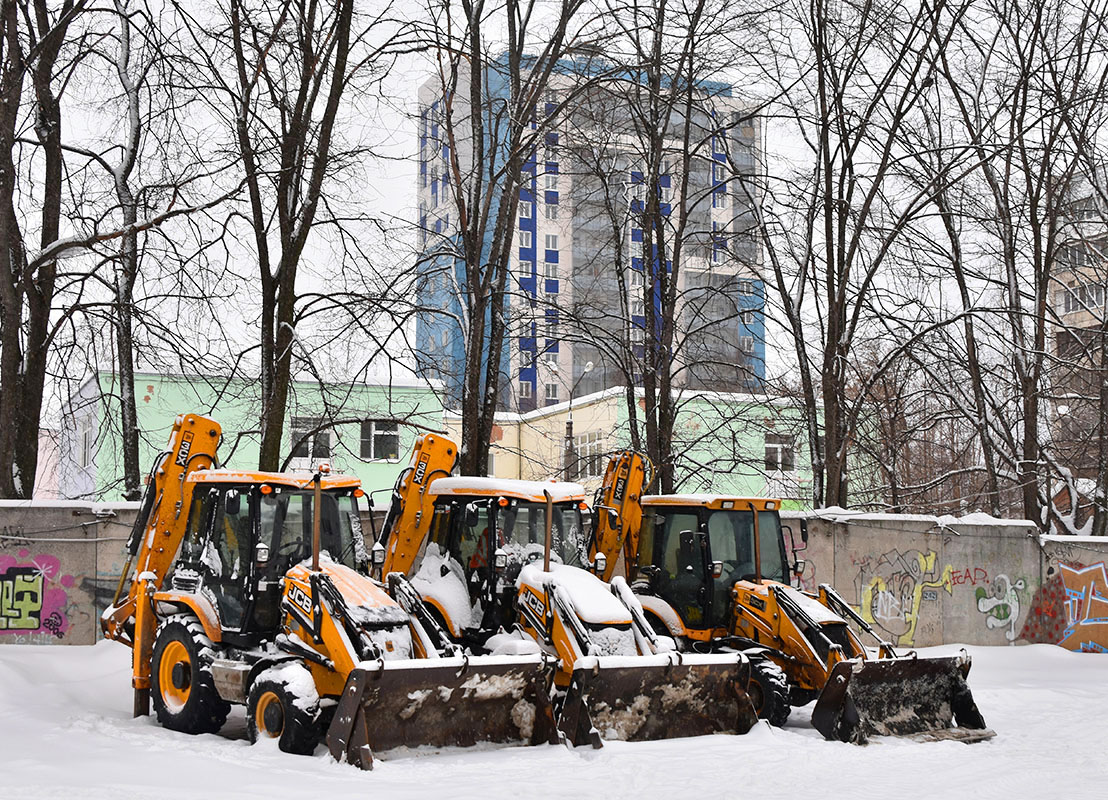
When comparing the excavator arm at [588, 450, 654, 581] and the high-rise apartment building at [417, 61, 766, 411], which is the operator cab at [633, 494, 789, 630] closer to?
the excavator arm at [588, 450, 654, 581]

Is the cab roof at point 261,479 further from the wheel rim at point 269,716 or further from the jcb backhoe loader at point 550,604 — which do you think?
the wheel rim at point 269,716

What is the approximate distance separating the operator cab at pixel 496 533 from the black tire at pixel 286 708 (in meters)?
2.65

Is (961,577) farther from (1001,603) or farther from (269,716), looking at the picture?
(269,716)

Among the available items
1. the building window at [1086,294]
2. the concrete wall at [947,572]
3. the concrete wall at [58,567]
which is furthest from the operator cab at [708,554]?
the building window at [1086,294]

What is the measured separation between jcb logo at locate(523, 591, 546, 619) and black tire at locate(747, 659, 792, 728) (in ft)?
7.66

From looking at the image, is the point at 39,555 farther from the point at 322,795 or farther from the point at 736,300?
the point at 736,300

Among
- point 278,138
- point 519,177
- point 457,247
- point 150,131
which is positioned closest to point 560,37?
point 519,177

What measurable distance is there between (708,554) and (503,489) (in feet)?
8.65

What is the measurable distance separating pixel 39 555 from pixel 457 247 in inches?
299

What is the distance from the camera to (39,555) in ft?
49.9

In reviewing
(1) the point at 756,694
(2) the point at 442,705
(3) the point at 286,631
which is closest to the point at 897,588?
(1) the point at 756,694

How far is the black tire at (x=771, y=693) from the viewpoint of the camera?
39.1 feet

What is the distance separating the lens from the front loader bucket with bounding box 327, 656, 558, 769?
9.16 m

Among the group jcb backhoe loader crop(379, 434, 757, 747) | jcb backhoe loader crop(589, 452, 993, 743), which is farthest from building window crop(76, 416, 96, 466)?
jcb backhoe loader crop(589, 452, 993, 743)
